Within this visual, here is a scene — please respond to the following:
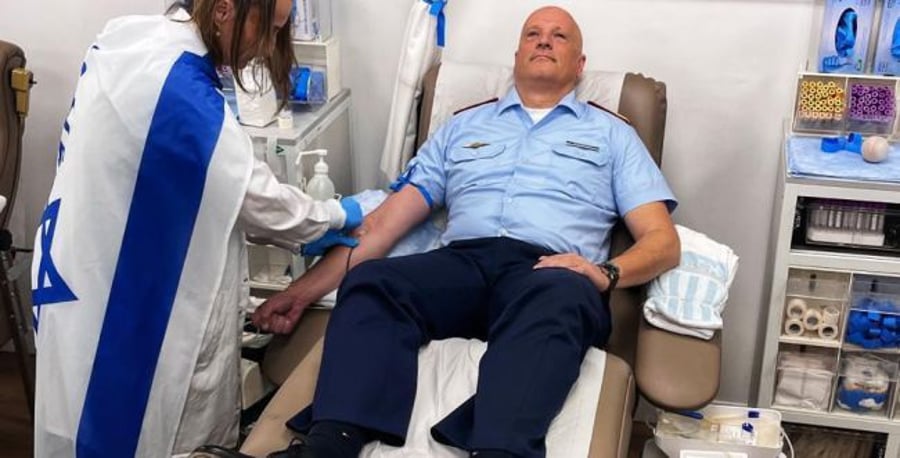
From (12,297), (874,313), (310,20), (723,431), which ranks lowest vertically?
(723,431)

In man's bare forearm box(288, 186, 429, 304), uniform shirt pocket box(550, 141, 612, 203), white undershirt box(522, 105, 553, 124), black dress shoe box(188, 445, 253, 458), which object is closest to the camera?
black dress shoe box(188, 445, 253, 458)

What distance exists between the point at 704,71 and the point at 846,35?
367 mm

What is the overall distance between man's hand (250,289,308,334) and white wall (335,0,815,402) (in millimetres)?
815

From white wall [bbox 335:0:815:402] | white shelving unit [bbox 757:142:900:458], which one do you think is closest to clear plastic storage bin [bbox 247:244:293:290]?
white wall [bbox 335:0:815:402]

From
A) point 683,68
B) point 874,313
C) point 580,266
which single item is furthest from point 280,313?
point 874,313

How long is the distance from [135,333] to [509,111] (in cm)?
105

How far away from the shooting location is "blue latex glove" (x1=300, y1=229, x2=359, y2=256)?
2.22 metres

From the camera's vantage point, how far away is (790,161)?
7.43 ft

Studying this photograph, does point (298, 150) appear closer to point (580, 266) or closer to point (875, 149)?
point (580, 266)

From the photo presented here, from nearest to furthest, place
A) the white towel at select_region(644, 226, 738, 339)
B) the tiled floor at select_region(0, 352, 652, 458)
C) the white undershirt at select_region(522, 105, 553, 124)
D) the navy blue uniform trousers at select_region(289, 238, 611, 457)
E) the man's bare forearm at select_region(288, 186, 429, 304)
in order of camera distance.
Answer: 1. the navy blue uniform trousers at select_region(289, 238, 611, 457)
2. the white towel at select_region(644, 226, 738, 339)
3. the man's bare forearm at select_region(288, 186, 429, 304)
4. the white undershirt at select_region(522, 105, 553, 124)
5. the tiled floor at select_region(0, 352, 652, 458)

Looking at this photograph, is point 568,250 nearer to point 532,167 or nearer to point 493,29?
point 532,167

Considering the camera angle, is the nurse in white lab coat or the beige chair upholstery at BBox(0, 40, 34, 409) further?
the beige chair upholstery at BBox(0, 40, 34, 409)

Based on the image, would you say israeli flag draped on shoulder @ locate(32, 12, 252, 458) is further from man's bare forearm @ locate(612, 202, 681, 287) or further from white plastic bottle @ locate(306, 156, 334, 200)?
man's bare forearm @ locate(612, 202, 681, 287)

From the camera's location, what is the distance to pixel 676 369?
194 centimetres
